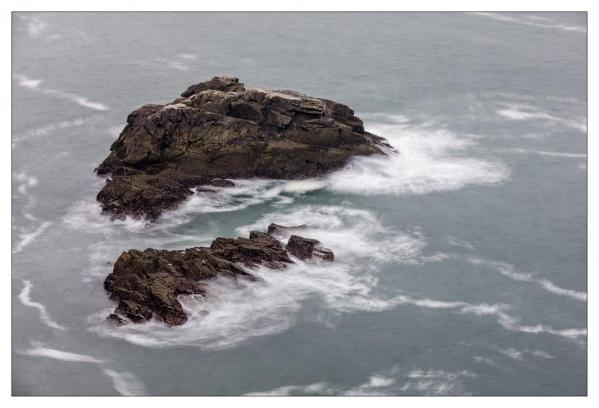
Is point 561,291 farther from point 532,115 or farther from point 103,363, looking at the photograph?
point 532,115

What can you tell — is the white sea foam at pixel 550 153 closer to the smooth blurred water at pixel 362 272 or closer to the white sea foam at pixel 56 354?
the smooth blurred water at pixel 362 272

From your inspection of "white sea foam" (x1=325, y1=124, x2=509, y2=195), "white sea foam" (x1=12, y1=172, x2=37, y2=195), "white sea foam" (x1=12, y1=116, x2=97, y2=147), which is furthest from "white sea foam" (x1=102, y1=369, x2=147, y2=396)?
"white sea foam" (x1=12, y1=116, x2=97, y2=147)

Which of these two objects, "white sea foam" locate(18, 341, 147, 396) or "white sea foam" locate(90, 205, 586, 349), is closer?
"white sea foam" locate(18, 341, 147, 396)

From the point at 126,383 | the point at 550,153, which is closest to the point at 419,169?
the point at 550,153

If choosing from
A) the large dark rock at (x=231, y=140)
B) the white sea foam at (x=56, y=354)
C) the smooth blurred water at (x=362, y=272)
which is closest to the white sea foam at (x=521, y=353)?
the smooth blurred water at (x=362, y=272)

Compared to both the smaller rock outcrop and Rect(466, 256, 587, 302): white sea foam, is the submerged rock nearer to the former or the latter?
the smaller rock outcrop

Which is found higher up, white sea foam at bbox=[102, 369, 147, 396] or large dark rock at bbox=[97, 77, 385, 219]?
large dark rock at bbox=[97, 77, 385, 219]

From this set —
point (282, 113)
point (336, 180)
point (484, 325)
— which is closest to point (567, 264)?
point (484, 325)
